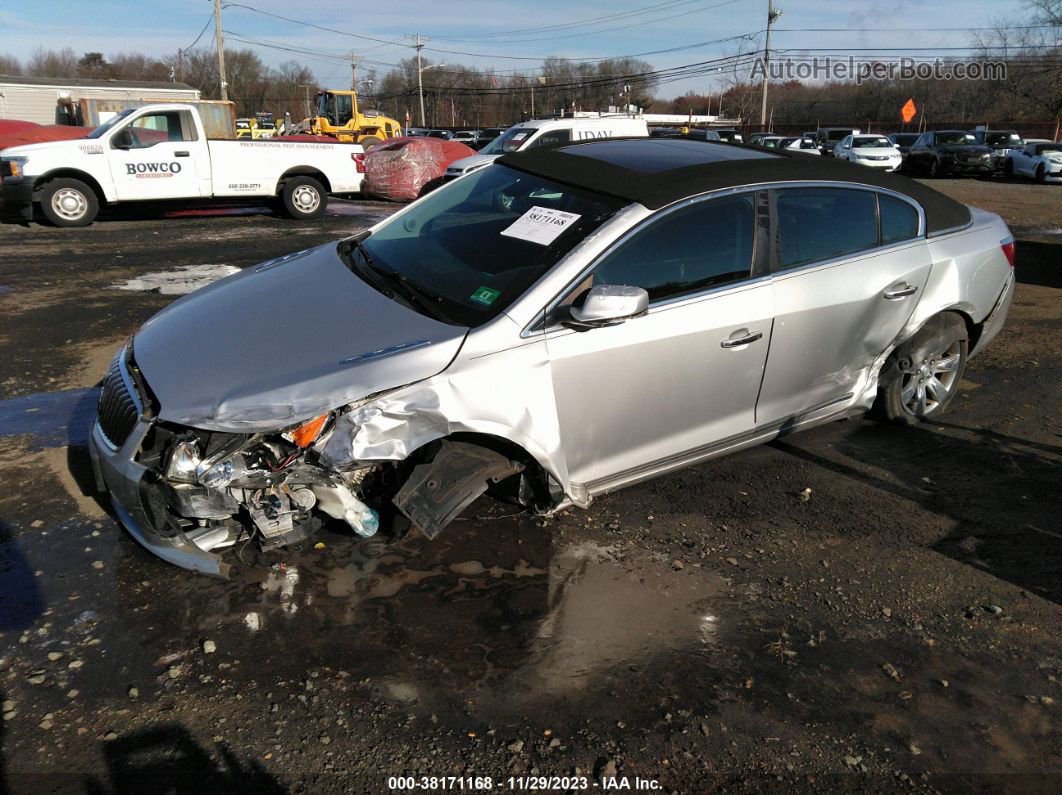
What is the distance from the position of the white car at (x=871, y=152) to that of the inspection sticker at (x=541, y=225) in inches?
1035

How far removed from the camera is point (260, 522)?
3141 mm

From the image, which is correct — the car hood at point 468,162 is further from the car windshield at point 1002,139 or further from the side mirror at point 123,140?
the car windshield at point 1002,139

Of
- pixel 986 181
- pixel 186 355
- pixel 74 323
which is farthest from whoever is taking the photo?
pixel 986 181

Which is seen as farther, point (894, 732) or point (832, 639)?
point (832, 639)

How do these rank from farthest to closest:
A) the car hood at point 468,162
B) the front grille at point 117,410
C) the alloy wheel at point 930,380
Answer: the car hood at point 468,162 < the alloy wheel at point 930,380 < the front grille at point 117,410

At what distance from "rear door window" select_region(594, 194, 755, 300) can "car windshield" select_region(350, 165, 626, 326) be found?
0.21 m

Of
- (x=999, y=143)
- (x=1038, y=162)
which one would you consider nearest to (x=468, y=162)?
(x=1038, y=162)

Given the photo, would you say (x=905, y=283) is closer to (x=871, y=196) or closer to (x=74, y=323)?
Answer: (x=871, y=196)

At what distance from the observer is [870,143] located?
92.5ft

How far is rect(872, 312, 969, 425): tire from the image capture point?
15.4ft

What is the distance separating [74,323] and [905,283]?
680 cm

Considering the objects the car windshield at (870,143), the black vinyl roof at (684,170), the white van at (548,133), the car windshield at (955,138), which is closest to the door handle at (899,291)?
the black vinyl roof at (684,170)

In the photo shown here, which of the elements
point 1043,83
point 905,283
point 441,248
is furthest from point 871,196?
point 1043,83

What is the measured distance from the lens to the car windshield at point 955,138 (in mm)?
28688
